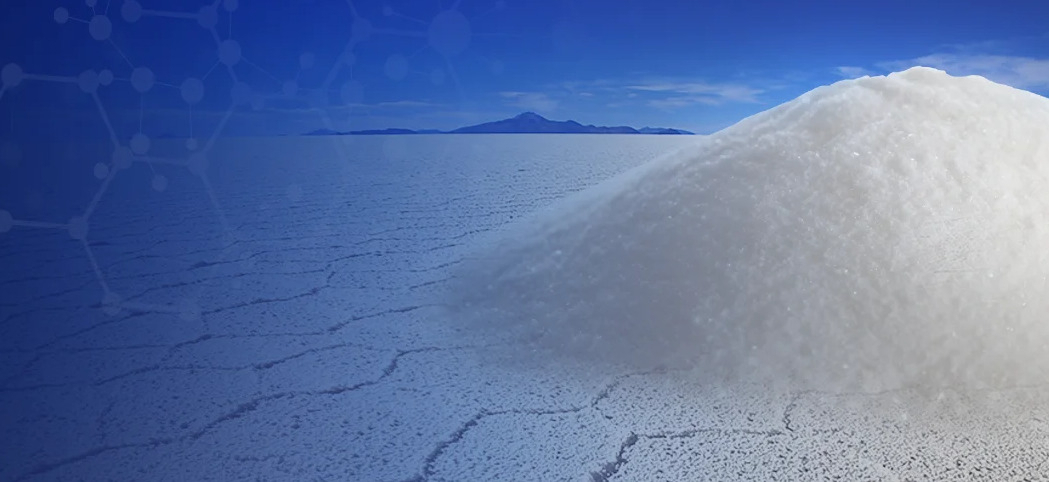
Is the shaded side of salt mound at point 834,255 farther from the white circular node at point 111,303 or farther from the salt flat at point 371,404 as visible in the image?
the white circular node at point 111,303

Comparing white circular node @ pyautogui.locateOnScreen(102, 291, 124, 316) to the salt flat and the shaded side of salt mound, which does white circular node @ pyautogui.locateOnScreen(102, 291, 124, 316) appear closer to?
the salt flat

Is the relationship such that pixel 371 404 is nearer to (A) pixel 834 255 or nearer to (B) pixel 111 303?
(A) pixel 834 255

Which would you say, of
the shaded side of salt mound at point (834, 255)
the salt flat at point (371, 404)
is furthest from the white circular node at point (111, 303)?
the shaded side of salt mound at point (834, 255)

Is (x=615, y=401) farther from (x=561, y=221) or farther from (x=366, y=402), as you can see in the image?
(x=561, y=221)

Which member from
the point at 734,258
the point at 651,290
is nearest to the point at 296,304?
the point at 651,290

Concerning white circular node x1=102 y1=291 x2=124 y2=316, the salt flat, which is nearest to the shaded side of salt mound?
the salt flat

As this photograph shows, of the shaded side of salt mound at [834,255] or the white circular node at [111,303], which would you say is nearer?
the shaded side of salt mound at [834,255]

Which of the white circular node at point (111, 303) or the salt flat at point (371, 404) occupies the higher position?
the white circular node at point (111, 303)

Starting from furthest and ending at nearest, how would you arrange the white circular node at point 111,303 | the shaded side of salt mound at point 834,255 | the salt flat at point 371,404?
the white circular node at point 111,303 < the shaded side of salt mound at point 834,255 < the salt flat at point 371,404
